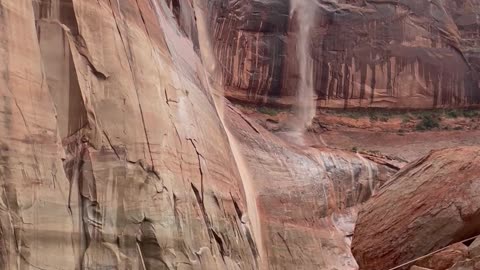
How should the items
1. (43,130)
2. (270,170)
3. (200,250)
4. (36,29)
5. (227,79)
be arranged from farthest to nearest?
(227,79), (270,170), (200,250), (36,29), (43,130)

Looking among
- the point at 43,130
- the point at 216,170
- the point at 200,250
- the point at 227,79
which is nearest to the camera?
the point at 43,130

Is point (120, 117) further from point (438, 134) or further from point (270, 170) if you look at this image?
point (438, 134)

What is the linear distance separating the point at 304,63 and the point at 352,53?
3116mm

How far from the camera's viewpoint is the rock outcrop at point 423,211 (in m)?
8.99

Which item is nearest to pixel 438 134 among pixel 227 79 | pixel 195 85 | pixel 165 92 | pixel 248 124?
pixel 227 79

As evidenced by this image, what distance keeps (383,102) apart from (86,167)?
1183 inches

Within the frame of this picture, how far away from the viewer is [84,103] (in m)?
18.6

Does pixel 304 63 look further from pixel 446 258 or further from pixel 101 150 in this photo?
pixel 446 258

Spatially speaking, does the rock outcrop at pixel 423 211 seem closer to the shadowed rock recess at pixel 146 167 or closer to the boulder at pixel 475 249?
the shadowed rock recess at pixel 146 167

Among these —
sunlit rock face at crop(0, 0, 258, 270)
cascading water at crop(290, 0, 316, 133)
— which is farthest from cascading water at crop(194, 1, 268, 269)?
cascading water at crop(290, 0, 316, 133)

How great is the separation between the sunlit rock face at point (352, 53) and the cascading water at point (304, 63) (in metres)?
0.11

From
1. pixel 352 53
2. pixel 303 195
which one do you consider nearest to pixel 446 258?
pixel 303 195

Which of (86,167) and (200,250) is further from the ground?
(86,167)

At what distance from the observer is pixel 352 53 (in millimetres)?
46094
